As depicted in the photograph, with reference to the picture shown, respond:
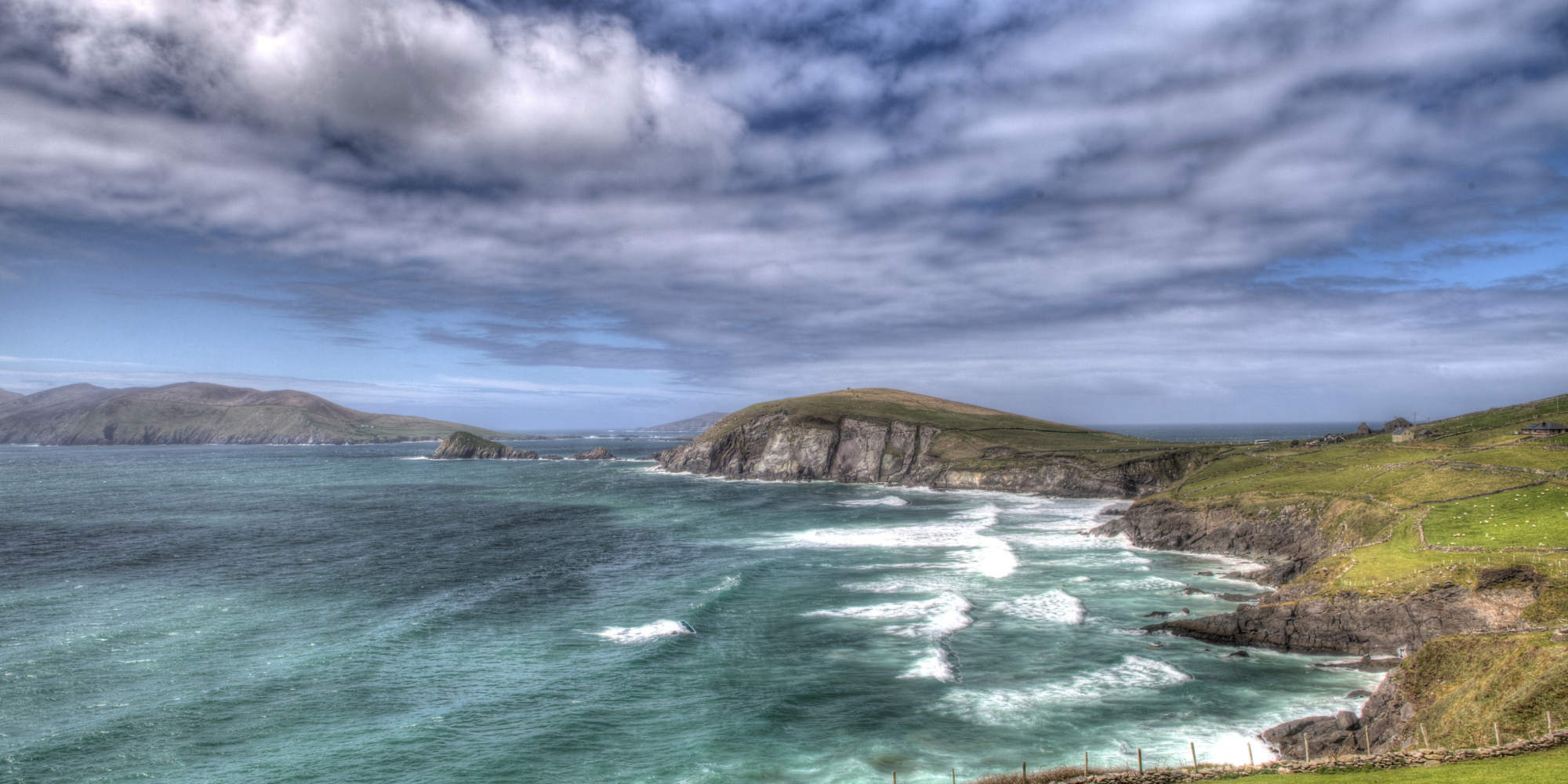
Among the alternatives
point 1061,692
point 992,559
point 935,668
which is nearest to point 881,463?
point 992,559

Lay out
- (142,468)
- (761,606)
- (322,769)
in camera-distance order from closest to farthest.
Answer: (322,769) < (761,606) < (142,468)

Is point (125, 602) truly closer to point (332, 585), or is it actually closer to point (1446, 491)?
point (332, 585)

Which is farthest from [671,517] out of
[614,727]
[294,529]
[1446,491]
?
[1446,491]

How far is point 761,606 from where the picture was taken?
51344 millimetres

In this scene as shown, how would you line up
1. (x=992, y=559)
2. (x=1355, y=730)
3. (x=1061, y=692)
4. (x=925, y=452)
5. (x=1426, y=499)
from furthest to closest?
(x=925, y=452) < (x=992, y=559) < (x=1426, y=499) < (x=1061, y=692) < (x=1355, y=730)

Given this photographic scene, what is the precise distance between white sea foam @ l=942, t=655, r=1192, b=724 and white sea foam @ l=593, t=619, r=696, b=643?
18.7m

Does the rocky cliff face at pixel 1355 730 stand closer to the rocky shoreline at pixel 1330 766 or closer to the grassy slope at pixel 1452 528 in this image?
the grassy slope at pixel 1452 528

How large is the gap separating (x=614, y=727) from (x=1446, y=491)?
213 ft

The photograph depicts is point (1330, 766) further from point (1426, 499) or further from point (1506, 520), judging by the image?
point (1426, 499)

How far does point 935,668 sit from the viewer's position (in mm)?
37500

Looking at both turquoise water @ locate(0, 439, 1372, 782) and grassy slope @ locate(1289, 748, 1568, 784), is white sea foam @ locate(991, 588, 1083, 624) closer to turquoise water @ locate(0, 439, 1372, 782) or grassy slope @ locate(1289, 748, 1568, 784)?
turquoise water @ locate(0, 439, 1372, 782)

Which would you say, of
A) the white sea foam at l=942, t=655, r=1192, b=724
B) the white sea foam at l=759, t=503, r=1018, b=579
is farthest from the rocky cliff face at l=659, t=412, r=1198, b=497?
the white sea foam at l=942, t=655, r=1192, b=724

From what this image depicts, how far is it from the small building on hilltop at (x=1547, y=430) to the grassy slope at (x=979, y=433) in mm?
51120

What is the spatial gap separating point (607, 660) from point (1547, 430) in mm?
99139
